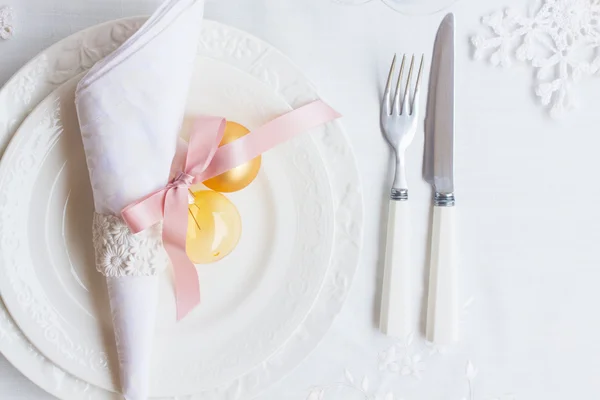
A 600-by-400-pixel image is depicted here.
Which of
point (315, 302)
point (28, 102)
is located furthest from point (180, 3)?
point (315, 302)

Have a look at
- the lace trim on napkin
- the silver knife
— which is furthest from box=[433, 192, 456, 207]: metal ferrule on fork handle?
the lace trim on napkin

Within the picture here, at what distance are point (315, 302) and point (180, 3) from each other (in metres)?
0.34

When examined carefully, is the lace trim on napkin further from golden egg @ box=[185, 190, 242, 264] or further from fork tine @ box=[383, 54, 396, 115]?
fork tine @ box=[383, 54, 396, 115]

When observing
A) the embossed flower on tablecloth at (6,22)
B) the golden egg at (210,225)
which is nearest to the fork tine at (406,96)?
the golden egg at (210,225)

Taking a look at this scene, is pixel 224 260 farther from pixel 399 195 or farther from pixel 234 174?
pixel 399 195

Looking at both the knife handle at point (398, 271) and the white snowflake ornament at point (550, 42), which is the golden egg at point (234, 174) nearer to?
the knife handle at point (398, 271)

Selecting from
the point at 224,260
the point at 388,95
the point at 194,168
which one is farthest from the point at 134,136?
the point at 388,95

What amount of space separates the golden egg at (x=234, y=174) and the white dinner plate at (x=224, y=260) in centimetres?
3

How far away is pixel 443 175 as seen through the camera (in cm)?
65

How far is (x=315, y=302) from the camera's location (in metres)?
0.63

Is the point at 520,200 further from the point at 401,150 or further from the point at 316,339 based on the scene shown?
the point at 316,339

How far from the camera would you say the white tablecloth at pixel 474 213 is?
658 mm

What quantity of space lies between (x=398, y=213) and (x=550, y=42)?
278 millimetres

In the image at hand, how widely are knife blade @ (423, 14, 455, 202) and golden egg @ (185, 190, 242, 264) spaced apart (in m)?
0.24
